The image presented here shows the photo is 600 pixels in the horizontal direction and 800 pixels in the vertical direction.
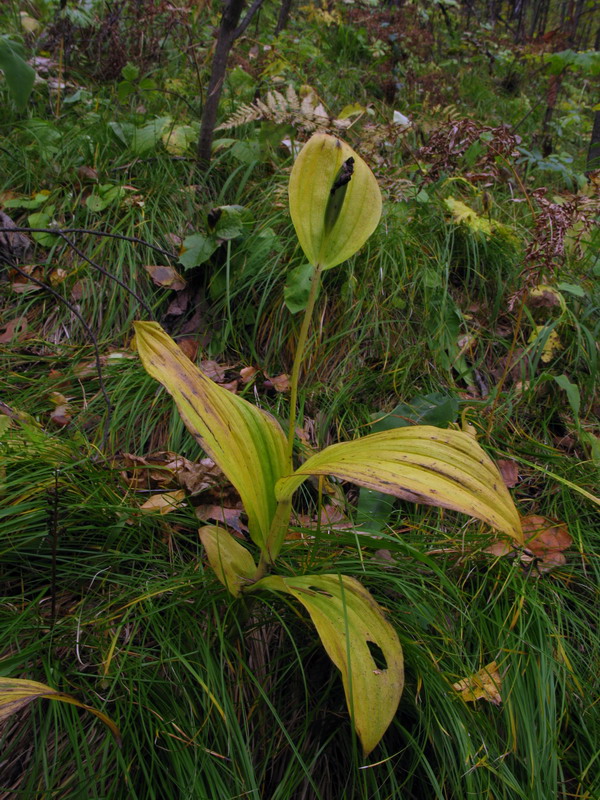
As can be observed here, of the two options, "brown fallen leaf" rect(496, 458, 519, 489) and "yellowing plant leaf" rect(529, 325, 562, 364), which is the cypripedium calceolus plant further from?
"yellowing plant leaf" rect(529, 325, 562, 364)

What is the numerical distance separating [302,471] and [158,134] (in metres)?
2.04

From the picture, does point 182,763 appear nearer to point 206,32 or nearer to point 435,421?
point 435,421

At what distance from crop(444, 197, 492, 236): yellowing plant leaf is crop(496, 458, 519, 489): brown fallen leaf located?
998mm

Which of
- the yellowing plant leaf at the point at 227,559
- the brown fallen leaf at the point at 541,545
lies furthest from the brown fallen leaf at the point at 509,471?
the yellowing plant leaf at the point at 227,559

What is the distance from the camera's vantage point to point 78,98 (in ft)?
8.96

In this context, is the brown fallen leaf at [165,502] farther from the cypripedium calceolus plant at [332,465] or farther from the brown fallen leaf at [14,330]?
the brown fallen leaf at [14,330]

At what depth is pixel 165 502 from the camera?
Result: 58.1 inches

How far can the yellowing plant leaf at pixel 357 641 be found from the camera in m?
0.90

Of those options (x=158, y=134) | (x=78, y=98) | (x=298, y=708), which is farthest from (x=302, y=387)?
(x=78, y=98)

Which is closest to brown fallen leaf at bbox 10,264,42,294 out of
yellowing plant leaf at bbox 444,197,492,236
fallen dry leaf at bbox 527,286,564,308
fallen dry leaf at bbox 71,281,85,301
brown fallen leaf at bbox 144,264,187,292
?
fallen dry leaf at bbox 71,281,85,301

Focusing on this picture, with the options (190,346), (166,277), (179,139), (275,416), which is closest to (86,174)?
(179,139)

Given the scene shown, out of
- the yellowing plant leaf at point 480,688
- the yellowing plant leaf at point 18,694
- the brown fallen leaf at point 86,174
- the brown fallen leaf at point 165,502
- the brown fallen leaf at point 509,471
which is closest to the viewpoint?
the yellowing plant leaf at point 18,694

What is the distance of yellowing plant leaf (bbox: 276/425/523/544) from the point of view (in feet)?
2.80

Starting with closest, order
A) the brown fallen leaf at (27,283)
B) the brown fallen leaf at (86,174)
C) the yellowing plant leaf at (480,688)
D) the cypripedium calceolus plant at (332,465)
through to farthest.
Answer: the cypripedium calceolus plant at (332,465) < the yellowing plant leaf at (480,688) < the brown fallen leaf at (27,283) < the brown fallen leaf at (86,174)
